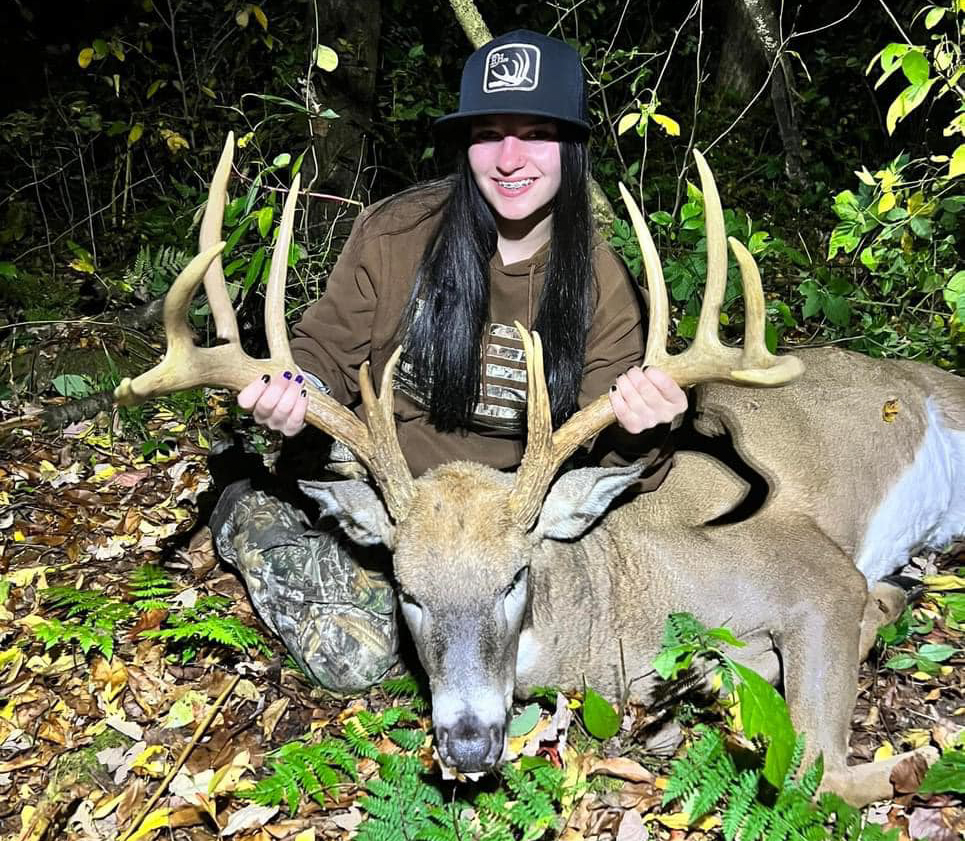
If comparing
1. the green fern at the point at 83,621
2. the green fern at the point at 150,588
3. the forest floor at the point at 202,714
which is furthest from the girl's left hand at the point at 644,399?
the green fern at the point at 83,621

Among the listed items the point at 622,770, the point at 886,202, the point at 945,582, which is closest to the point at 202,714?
the point at 622,770

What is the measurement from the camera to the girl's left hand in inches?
133

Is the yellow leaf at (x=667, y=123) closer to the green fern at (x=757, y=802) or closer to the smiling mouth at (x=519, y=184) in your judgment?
the smiling mouth at (x=519, y=184)

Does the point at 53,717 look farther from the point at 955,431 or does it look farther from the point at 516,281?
the point at 955,431

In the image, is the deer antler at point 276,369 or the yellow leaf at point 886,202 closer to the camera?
the deer antler at point 276,369

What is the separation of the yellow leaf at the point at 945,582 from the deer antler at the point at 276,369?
2838 millimetres

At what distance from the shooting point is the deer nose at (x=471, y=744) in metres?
2.90

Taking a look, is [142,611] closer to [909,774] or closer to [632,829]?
[632,829]

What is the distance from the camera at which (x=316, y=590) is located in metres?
4.22

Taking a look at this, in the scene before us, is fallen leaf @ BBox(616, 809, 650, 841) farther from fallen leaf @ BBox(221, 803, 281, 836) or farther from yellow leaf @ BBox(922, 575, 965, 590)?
yellow leaf @ BBox(922, 575, 965, 590)

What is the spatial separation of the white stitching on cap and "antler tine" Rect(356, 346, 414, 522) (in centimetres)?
113

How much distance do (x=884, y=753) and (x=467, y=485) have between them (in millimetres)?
1898

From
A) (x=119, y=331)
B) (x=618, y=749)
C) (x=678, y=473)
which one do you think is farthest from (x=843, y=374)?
(x=119, y=331)

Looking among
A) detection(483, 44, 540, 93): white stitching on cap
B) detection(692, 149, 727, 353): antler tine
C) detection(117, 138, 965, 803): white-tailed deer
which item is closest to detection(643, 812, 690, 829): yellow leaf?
detection(117, 138, 965, 803): white-tailed deer
